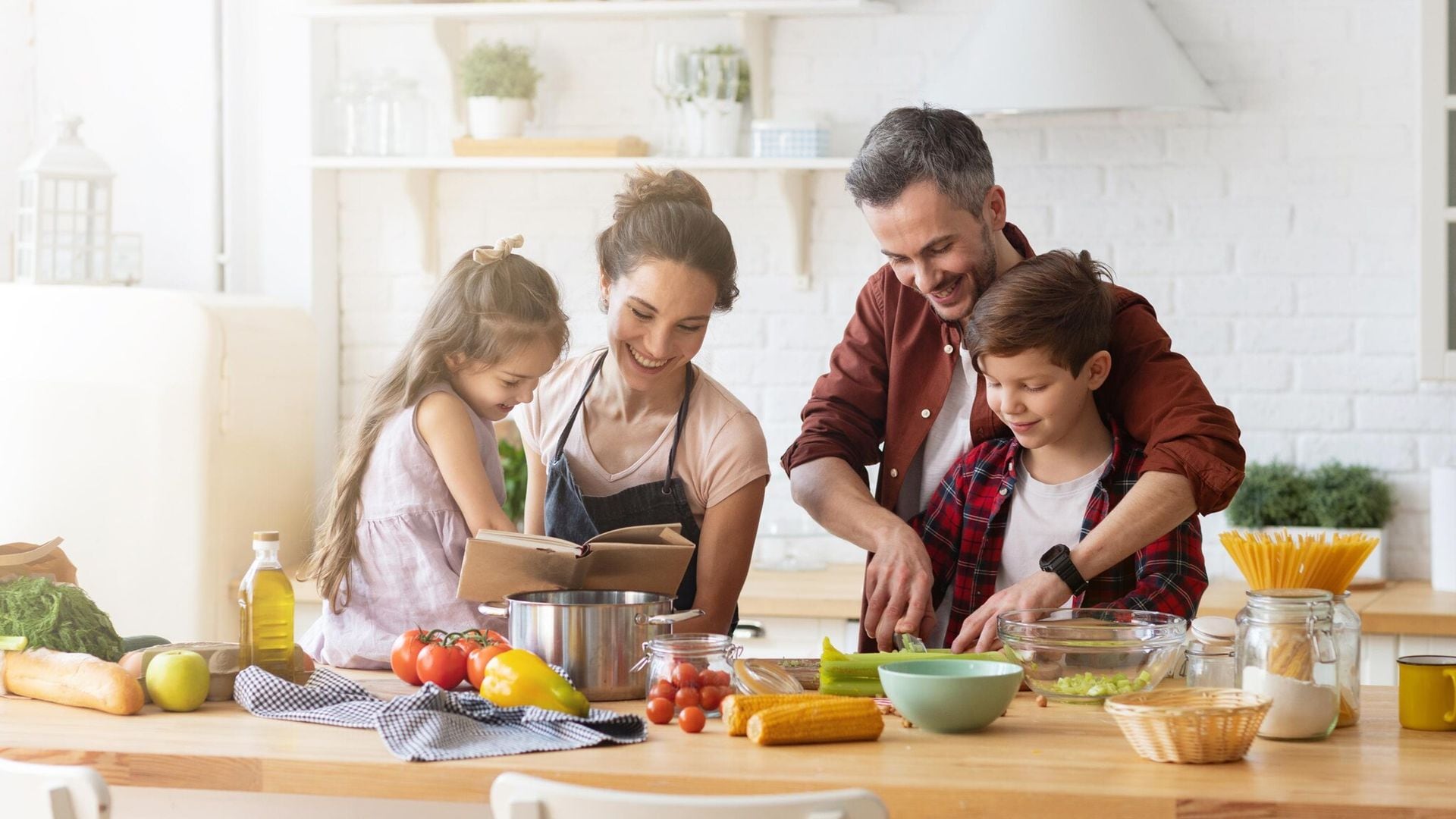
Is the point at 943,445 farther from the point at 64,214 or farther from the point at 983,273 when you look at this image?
the point at 64,214

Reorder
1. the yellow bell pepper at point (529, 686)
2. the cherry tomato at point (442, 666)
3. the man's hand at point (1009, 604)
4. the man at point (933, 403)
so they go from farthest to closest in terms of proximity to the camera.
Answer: the man at point (933, 403), the man's hand at point (1009, 604), the cherry tomato at point (442, 666), the yellow bell pepper at point (529, 686)

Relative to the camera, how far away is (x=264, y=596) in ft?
6.23

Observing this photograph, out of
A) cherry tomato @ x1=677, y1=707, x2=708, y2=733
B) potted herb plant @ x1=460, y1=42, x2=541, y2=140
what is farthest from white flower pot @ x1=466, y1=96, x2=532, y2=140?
cherry tomato @ x1=677, y1=707, x2=708, y2=733

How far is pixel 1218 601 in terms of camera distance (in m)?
3.35

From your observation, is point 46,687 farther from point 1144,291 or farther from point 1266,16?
point 1266,16

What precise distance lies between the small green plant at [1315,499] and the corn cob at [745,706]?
2.26 meters

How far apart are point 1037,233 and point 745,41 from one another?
0.88 meters

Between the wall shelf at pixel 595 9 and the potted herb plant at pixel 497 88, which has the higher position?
the wall shelf at pixel 595 9

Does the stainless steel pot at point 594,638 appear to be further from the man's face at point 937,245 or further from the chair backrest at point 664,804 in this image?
the man's face at point 937,245

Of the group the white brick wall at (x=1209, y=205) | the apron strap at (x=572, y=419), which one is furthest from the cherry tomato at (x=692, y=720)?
the white brick wall at (x=1209, y=205)

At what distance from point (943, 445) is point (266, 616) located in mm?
1111

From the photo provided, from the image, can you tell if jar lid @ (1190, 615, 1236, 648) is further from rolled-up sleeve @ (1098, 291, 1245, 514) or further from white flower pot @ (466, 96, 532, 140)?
white flower pot @ (466, 96, 532, 140)

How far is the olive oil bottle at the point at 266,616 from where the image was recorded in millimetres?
1896

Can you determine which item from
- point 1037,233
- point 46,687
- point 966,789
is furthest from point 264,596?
point 1037,233
